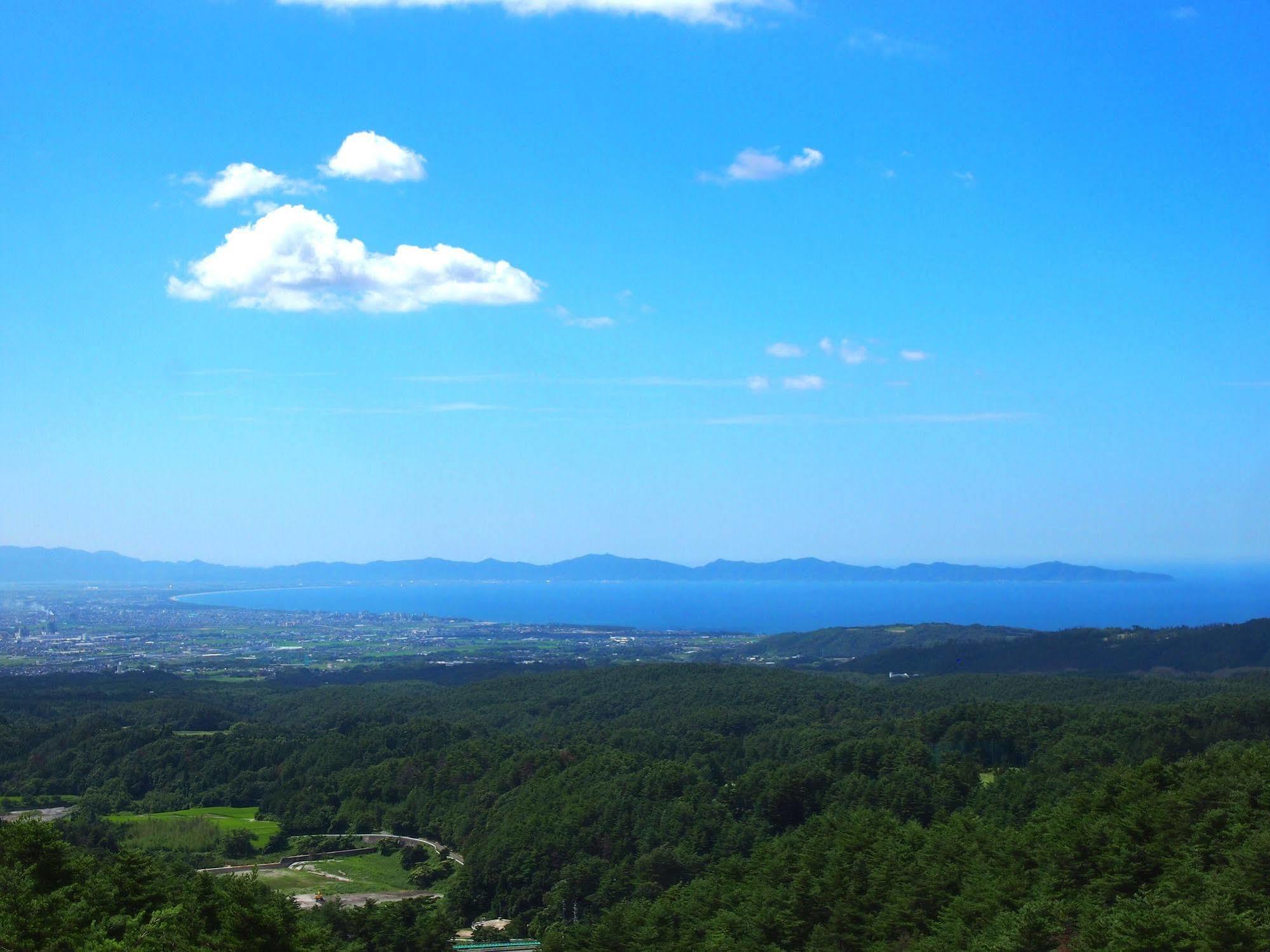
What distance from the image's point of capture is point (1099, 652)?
8450 centimetres

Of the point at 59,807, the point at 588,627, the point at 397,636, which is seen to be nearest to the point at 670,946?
the point at 59,807

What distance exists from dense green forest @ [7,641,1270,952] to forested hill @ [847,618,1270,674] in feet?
45.5

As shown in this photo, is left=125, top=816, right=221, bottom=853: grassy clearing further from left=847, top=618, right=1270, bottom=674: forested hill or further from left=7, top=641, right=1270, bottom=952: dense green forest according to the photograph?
left=847, top=618, right=1270, bottom=674: forested hill

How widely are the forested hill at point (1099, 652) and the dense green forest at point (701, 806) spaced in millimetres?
13876

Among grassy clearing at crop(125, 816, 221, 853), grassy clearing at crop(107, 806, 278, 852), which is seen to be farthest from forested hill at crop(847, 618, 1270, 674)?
grassy clearing at crop(125, 816, 221, 853)

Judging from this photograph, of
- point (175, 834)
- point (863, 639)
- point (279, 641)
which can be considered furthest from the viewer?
point (279, 641)

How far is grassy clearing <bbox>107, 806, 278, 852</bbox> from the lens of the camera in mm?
38625

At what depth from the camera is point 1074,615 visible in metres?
174

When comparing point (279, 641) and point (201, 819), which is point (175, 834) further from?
point (279, 641)

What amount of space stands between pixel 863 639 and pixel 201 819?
Result: 85.5 metres

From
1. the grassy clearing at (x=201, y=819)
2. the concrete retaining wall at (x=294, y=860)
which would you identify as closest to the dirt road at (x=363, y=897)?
the concrete retaining wall at (x=294, y=860)

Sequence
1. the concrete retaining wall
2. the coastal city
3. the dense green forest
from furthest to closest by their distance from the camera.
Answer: the coastal city → the concrete retaining wall → the dense green forest

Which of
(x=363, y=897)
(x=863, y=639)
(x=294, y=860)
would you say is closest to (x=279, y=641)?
(x=863, y=639)

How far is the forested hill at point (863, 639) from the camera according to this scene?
109 metres
